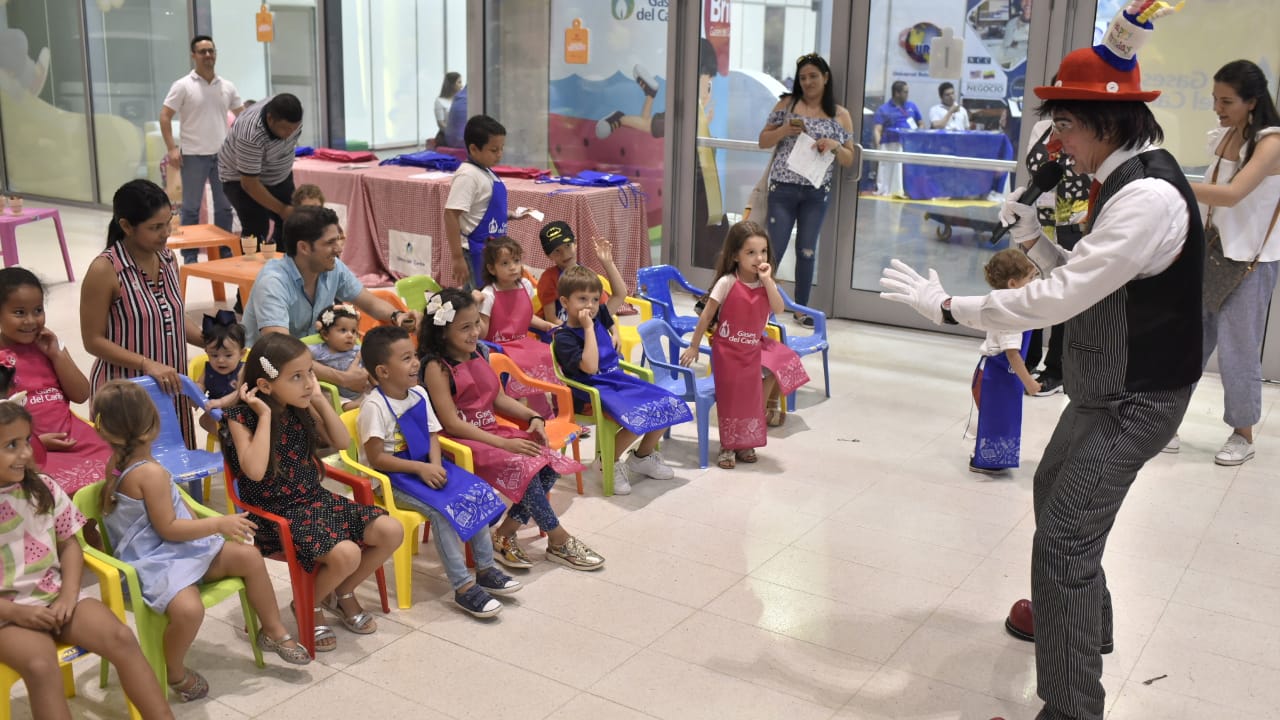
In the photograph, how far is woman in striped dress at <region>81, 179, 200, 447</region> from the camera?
4070mm

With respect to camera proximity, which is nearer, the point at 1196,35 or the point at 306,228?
the point at 306,228

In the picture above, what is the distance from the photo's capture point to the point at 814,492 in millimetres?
4980

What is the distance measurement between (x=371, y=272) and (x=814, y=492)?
462 centimetres

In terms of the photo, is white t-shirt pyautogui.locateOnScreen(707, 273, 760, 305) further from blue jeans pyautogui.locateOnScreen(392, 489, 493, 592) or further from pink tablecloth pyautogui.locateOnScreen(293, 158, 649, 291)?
pink tablecloth pyautogui.locateOnScreen(293, 158, 649, 291)

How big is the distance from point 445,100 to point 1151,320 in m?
8.08

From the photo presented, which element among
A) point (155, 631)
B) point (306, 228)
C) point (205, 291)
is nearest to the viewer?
point (155, 631)

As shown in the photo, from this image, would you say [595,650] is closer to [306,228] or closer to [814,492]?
[814,492]

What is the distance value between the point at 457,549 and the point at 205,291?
5283 millimetres

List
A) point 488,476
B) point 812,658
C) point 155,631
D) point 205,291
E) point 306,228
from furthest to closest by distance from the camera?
point 205,291, point 306,228, point 488,476, point 812,658, point 155,631

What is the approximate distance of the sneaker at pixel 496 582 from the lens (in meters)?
3.91

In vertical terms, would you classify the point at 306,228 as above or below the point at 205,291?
above

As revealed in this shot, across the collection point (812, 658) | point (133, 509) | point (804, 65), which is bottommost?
point (812, 658)

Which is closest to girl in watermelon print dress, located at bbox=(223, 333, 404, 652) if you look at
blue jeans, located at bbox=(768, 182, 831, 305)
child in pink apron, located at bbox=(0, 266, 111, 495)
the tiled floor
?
the tiled floor

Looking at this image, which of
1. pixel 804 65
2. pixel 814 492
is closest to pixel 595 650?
pixel 814 492
